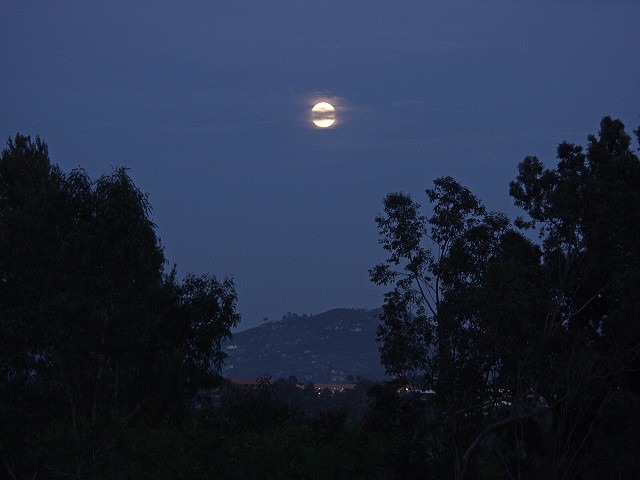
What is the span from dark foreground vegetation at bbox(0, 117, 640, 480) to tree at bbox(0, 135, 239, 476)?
0.18ft

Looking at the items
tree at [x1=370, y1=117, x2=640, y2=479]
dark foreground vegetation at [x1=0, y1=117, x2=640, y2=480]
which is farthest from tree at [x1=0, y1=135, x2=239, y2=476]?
tree at [x1=370, y1=117, x2=640, y2=479]

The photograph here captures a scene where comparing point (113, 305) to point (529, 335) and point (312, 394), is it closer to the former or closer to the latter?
point (529, 335)

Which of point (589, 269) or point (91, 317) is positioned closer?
point (91, 317)

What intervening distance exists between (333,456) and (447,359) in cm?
1193

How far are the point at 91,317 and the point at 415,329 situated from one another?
10.4 meters

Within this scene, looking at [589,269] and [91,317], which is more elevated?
[589,269]

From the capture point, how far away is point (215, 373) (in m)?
28.9

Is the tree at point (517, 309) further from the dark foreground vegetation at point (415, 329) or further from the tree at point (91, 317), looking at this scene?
the tree at point (91, 317)

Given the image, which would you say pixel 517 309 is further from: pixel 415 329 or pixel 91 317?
pixel 91 317

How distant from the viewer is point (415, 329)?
28.0m

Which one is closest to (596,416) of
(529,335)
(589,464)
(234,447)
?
(589,464)

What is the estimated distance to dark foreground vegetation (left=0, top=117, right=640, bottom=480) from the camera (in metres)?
22.5

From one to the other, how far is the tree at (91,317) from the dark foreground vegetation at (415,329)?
0.18 feet

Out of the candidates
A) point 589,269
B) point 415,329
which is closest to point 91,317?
point 415,329
